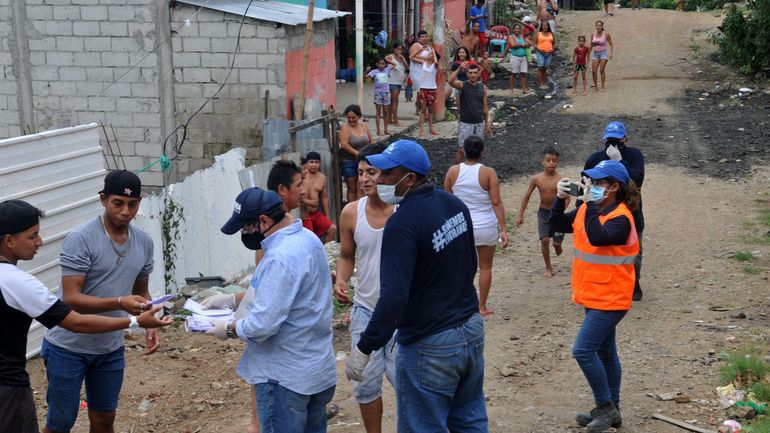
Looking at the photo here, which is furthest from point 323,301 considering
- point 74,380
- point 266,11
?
point 266,11

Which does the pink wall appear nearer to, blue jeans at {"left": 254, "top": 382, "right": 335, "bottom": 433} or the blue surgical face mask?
the blue surgical face mask

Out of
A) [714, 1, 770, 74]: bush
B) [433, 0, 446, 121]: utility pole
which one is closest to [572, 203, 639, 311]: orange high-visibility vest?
[433, 0, 446, 121]: utility pole

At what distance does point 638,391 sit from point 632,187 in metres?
1.79

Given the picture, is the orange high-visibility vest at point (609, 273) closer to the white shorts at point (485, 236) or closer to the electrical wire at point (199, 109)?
the white shorts at point (485, 236)

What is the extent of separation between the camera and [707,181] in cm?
1503

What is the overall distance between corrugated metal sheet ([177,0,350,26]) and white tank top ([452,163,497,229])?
4986 mm

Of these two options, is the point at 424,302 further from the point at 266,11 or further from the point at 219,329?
the point at 266,11

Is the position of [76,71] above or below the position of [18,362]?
above

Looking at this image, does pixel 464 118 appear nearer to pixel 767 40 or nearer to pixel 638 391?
pixel 638 391

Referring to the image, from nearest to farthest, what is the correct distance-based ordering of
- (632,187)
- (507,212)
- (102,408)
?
1. (102,408)
2. (632,187)
3. (507,212)

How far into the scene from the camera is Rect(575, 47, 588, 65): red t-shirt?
2336cm

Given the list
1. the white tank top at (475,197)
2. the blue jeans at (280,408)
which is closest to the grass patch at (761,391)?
the white tank top at (475,197)

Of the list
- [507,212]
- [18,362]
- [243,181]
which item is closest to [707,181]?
[507,212]

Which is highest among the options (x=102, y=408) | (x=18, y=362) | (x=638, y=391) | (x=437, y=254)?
(x=437, y=254)
